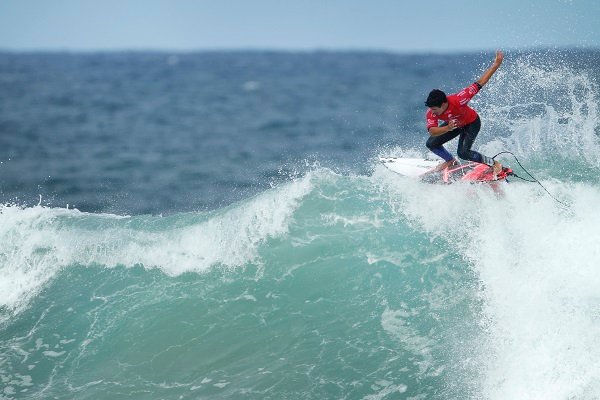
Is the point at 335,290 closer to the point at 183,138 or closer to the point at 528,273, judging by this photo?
the point at 528,273

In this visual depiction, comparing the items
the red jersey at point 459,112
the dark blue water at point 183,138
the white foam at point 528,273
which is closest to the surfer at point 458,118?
the red jersey at point 459,112

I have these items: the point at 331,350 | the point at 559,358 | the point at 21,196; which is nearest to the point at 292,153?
the point at 21,196

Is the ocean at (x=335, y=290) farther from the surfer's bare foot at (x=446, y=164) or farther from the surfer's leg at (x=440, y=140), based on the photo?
the surfer's leg at (x=440, y=140)

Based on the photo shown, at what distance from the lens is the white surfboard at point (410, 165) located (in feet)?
40.5

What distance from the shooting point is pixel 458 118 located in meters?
11.0

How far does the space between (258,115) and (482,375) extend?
3235 centimetres

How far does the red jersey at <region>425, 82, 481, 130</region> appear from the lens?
1071 cm

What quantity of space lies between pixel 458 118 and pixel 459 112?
0.36ft

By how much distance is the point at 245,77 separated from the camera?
75.6 metres

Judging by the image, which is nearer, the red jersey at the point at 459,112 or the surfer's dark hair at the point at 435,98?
the surfer's dark hair at the point at 435,98

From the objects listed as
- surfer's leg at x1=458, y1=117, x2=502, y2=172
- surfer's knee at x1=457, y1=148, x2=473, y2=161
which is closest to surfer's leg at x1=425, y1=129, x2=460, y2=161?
surfer's leg at x1=458, y1=117, x2=502, y2=172

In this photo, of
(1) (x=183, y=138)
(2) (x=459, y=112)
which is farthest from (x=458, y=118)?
(1) (x=183, y=138)

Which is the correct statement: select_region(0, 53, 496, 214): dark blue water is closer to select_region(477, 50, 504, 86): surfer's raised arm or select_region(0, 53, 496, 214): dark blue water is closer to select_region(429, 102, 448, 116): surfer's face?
select_region(429, 102, 448, 116): surfer's face

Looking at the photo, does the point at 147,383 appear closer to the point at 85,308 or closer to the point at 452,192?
the point at 85,308
